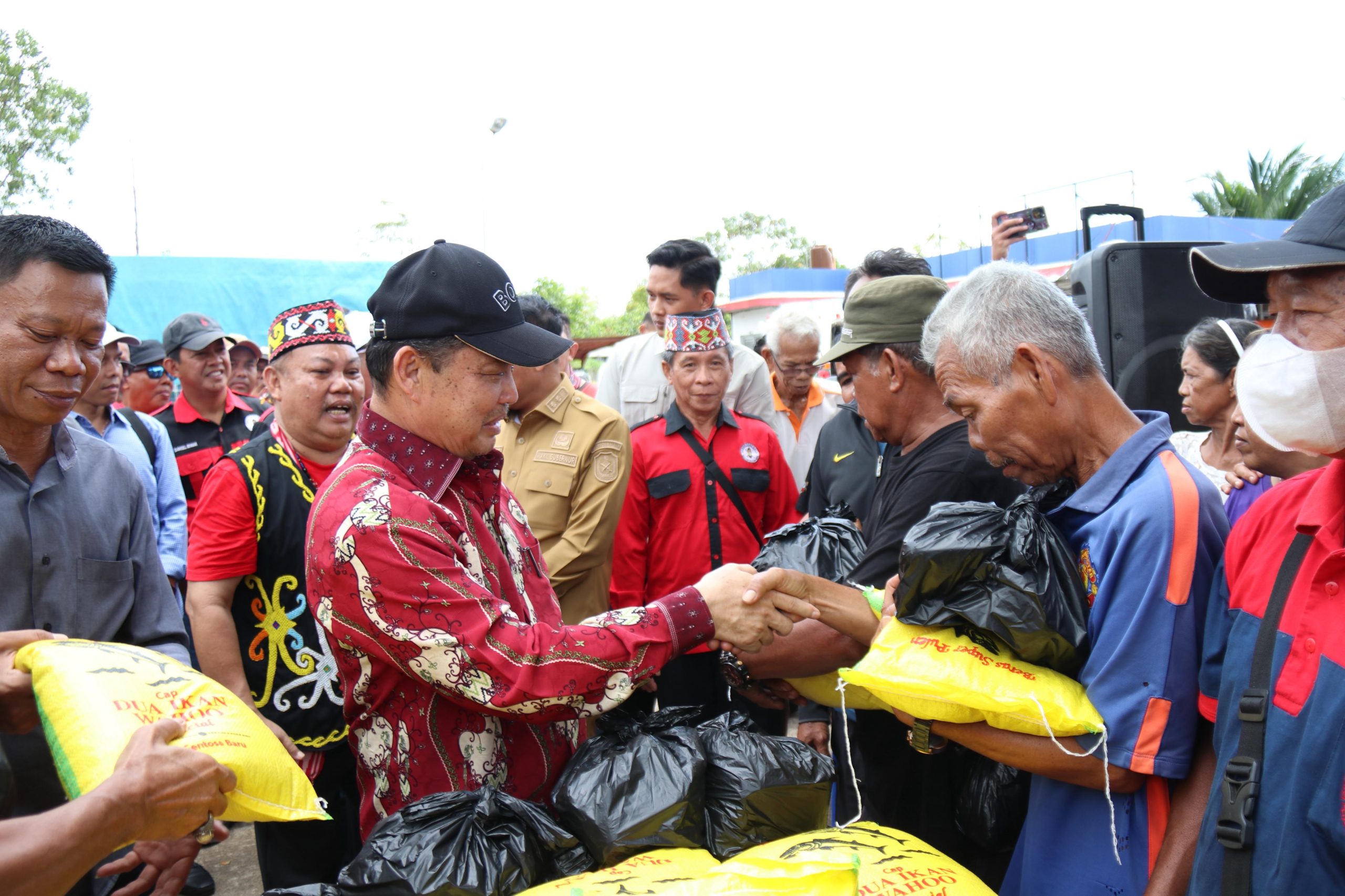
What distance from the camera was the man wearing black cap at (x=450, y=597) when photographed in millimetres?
2020

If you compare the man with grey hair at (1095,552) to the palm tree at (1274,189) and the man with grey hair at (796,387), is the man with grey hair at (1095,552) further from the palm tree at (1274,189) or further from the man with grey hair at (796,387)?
the palm tree at (1274,189)

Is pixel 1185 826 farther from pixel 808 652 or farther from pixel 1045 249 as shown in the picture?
pixel 1045 249

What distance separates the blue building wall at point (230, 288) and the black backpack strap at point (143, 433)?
5.17 meters

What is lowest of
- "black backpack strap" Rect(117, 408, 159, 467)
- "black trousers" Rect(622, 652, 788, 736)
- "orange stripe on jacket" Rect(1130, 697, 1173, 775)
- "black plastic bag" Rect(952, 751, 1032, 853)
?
"black trousers" Rect(622, 652, 788, 736)

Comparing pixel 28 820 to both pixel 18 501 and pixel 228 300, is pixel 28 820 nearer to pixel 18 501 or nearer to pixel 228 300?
pixel 18 501

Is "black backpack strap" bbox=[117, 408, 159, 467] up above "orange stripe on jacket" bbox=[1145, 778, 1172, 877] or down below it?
above

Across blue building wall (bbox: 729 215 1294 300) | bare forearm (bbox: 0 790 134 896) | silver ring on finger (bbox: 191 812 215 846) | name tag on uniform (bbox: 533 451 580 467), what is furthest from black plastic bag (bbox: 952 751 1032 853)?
blue building wall (bbox: 729 215 1294 300)

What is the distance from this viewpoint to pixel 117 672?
186 centimetres

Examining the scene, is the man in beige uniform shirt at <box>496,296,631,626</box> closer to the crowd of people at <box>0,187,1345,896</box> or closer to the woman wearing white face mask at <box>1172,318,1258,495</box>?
the crowd of people at <box>0,187,1345,896</box>

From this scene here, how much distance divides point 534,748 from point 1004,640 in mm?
1167

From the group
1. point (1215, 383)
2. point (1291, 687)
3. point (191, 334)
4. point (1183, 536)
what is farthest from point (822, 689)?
point (191, 334)

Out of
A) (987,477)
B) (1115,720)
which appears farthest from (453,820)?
(987,477)

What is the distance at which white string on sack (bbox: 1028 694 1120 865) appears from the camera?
5.87 feet

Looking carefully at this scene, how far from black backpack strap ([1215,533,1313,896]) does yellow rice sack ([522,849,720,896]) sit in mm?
929
